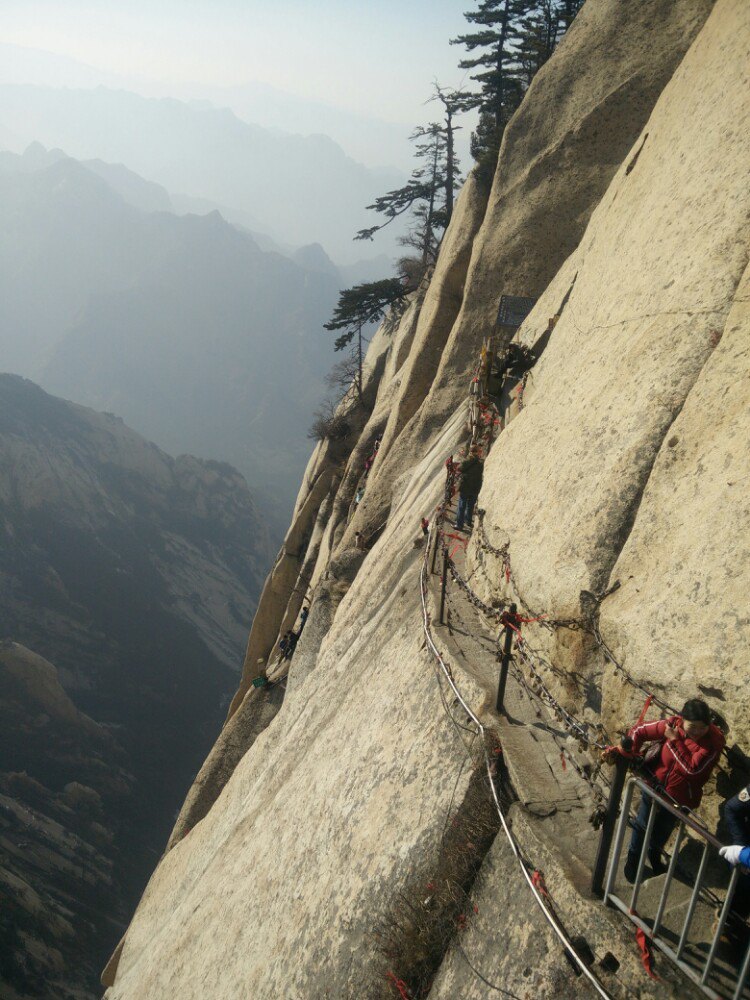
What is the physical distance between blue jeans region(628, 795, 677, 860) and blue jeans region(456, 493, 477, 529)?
793cm

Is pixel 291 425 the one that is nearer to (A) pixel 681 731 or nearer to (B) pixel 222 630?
(B) pixel 222 630

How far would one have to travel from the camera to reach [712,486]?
6.18m

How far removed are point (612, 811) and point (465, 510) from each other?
28.7 feet

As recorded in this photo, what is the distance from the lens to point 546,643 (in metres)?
7.82

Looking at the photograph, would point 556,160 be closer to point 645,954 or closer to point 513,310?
point 513,310

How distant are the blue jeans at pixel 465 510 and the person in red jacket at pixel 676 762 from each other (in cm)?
776

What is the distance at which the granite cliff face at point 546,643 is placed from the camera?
18.3ft

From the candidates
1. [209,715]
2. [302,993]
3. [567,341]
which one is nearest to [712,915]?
[302,993]

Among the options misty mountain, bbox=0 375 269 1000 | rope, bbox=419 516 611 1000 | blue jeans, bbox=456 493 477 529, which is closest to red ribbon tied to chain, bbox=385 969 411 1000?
rope, bbox=419 516 611 1000

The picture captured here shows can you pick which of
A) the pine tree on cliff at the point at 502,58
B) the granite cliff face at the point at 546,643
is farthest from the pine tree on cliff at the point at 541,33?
the granite cliff face at the point at 546,643

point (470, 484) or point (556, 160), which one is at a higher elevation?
point (556, 160)

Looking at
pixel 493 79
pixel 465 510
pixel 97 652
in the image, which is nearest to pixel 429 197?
pixel 493 79

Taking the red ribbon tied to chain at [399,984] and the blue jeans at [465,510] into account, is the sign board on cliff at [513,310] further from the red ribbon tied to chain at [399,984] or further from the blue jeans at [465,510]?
the red ribbon tied to chain at [399,984]

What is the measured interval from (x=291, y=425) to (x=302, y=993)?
179403 mm
